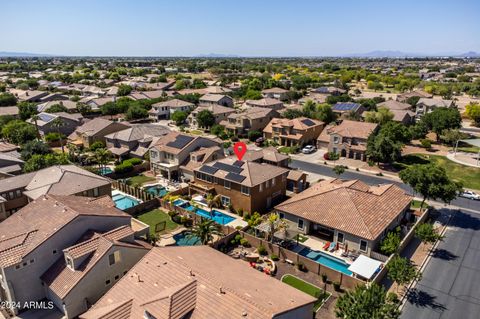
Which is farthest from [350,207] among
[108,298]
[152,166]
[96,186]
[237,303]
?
[152,166]

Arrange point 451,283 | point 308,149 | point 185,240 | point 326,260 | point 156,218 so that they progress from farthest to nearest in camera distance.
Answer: point 308,149 < point 156,218 < point 185,240 < point 326,260 < point 451,283

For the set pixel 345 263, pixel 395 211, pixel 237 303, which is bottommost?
pixel 345 263

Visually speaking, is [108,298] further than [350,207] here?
No

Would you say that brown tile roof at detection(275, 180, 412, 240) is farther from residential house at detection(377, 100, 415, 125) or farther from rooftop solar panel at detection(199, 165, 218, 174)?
residential house at detection(377, 100, 415, 125)

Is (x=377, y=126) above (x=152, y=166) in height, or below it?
above

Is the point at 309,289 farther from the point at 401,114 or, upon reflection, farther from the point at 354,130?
the point at 401,114

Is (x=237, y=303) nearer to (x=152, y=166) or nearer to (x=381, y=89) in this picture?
(x=152, y=166)

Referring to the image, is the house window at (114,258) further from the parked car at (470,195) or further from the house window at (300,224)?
the parked car at (470,195)

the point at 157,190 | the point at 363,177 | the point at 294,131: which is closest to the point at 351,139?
the point at 363,177
